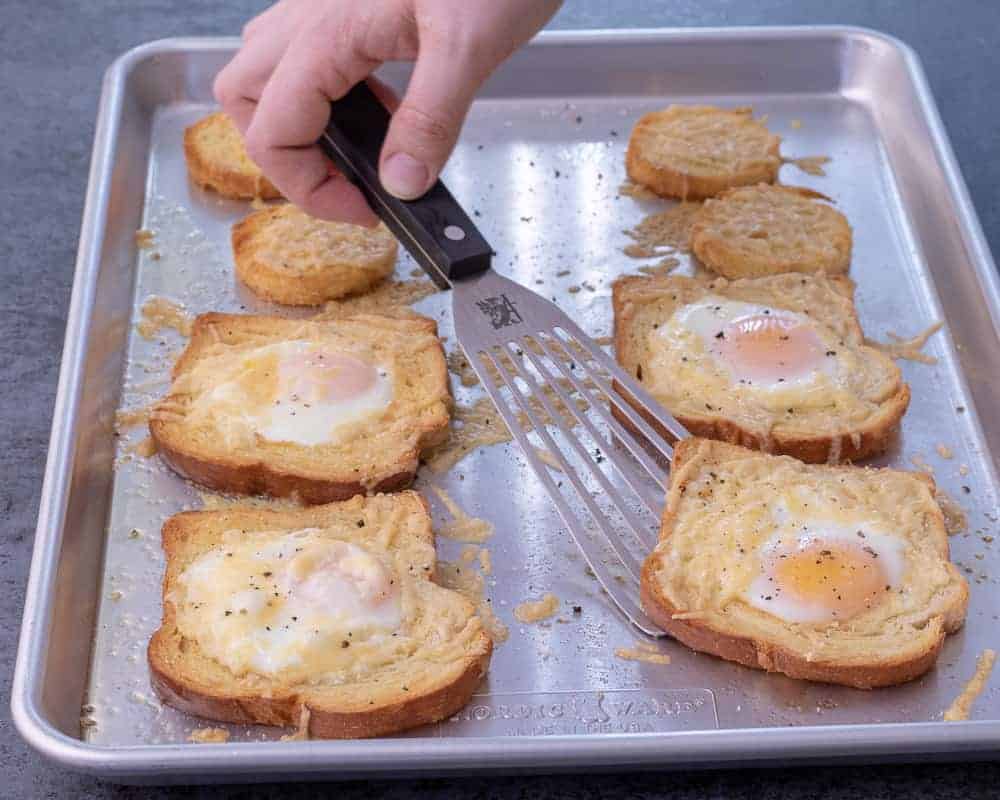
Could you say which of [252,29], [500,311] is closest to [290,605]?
[500,311]

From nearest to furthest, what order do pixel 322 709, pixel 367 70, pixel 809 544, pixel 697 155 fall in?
pixel 322 709 → pixel 809 544 → pixel 367 70 → pixel 697 155

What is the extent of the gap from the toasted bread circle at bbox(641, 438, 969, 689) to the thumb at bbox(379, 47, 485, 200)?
1.03 m

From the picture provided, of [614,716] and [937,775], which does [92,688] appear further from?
[937,775]

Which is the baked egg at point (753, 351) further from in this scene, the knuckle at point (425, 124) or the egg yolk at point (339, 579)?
the egg yolk at point (339, 579)

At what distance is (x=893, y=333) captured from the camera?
4328mm

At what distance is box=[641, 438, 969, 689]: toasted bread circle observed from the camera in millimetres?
3246

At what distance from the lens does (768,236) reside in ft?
14.8

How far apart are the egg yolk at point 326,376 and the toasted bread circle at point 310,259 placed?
447 millimetres

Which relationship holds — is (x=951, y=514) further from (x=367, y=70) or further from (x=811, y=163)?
(x=367, y=70)

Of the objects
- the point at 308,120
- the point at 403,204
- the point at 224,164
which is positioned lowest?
the point at 224,164

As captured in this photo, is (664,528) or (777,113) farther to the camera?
(777,113)

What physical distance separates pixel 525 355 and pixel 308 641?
1237 mm

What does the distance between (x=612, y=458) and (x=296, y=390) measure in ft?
3.03

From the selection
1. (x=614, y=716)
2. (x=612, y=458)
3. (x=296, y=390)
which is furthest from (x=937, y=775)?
(x=296, y=390)
